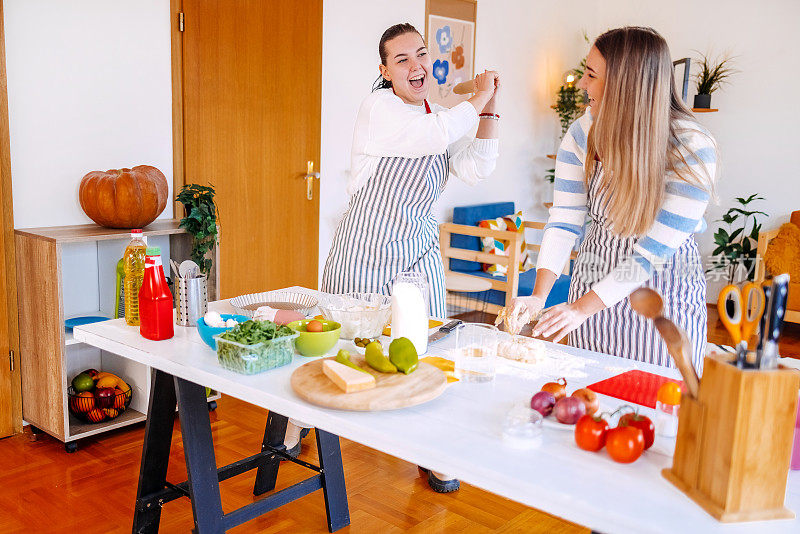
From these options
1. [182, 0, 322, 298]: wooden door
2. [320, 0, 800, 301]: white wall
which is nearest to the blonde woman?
[182, 0, 322, 298]: wooden door

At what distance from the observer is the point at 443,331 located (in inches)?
77.2

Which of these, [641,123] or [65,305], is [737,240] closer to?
[641,123]

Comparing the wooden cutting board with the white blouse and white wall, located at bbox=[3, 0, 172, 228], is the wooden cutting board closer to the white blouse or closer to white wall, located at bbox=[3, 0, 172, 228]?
the white blouse

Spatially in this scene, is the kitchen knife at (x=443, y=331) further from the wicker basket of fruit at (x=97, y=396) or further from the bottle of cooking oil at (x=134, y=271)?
the wicker basket of fruit at (x=97, y=396)

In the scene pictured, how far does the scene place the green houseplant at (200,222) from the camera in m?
3.09

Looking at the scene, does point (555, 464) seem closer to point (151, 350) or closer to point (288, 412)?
point (288, 412)

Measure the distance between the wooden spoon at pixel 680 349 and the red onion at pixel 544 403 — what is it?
297 mm

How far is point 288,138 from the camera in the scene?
13.5 ft

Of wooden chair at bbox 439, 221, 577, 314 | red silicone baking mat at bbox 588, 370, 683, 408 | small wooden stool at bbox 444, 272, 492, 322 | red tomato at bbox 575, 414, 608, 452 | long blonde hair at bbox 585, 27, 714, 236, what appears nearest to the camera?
red tomato at bbox 575, 414, 608, 452

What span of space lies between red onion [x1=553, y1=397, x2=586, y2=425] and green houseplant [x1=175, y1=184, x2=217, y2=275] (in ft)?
6.88

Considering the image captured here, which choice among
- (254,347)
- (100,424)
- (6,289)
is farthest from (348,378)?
(6,289)

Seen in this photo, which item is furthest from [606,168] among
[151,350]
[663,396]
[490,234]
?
[490,234]

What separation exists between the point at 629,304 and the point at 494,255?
295 cm

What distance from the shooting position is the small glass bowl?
126cm
